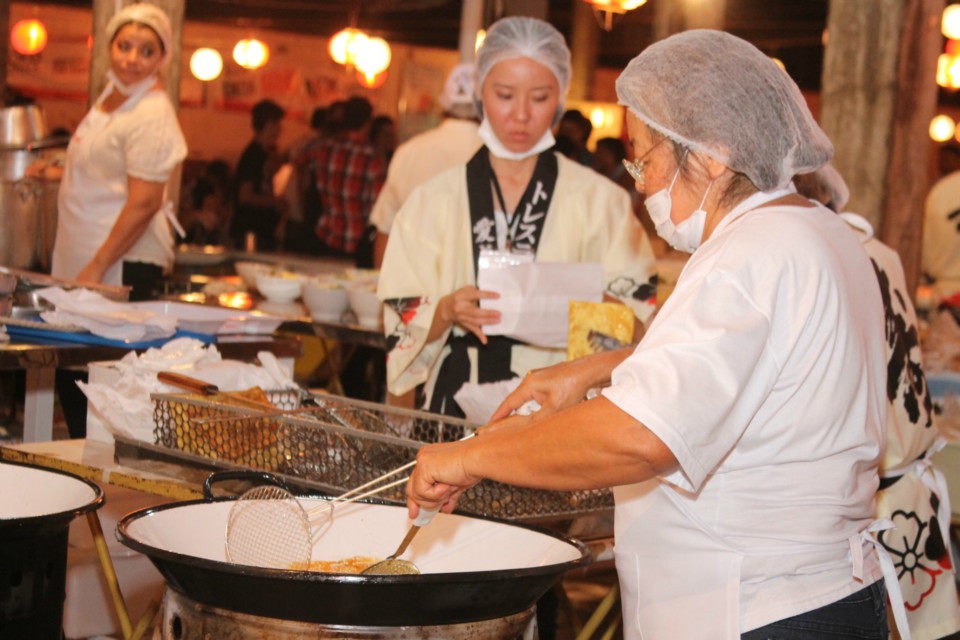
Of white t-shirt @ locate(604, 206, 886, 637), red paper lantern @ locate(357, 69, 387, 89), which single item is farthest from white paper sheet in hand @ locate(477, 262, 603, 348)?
red paper lantern @ locate(357, 69, 387, 89)

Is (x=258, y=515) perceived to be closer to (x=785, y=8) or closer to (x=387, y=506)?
(x=387, y=506)

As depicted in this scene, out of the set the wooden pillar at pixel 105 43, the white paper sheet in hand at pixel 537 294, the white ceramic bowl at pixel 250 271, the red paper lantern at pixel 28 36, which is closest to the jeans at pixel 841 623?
the white paper sheet in hand at pixel 537 294

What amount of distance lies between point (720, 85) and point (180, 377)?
1.53 meters

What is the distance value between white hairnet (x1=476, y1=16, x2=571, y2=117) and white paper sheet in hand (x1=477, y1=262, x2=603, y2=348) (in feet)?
1.80

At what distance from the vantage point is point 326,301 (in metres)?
4.86

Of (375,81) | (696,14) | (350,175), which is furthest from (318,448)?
(375,81)

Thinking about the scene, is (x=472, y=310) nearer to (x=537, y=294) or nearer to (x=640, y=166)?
(x=537, y=294)

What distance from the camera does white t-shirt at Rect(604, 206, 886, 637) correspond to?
1589 millimetres

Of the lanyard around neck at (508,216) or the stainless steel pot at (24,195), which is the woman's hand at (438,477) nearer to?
the lanyard around neck at (508,216)

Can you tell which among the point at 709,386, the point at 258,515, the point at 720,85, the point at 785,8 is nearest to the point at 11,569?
the point at 258,515

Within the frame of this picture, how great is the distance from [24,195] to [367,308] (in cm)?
141

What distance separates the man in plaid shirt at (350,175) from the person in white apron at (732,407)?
654 cm

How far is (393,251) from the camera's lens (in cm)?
338

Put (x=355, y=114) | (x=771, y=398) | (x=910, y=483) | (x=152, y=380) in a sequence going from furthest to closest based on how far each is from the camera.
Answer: (x=355, y=114), (x=910, y=483), (x=152, y=380), (x=771, y=398)
